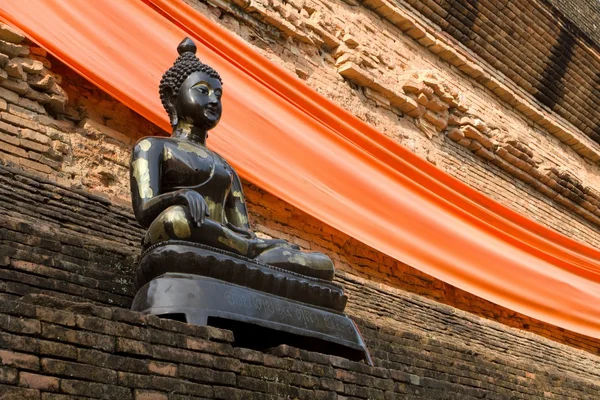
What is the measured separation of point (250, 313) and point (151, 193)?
851 millimetres

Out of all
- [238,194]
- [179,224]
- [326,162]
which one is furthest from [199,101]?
[326,162]

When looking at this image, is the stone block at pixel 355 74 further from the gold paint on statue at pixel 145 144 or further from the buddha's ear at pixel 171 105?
the gold paint on statue at pixel 145 144

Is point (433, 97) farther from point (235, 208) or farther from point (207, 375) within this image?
point (207, 375)

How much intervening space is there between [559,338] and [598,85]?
4131 millimetres

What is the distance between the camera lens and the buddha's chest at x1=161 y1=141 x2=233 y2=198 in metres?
5.02

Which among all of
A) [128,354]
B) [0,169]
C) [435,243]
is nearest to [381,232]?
[435,243]

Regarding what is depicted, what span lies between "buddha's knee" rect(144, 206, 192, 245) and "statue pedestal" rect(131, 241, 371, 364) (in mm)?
41

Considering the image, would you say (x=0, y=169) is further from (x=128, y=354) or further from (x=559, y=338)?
(x=559, y=338)

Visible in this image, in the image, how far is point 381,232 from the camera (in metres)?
8.38

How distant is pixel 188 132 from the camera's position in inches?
211

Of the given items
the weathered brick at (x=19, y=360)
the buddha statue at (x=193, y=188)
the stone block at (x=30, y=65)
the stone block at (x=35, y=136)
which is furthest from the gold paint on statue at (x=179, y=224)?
the stone block at (x=30, y=65)

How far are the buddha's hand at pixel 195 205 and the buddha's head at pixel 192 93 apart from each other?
887 mm

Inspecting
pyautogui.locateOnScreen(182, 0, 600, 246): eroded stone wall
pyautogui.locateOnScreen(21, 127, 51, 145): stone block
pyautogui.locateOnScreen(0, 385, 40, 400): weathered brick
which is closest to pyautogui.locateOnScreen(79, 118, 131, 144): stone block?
pyautogui.locateOnScreen(21, 127, 51, 145): stone block

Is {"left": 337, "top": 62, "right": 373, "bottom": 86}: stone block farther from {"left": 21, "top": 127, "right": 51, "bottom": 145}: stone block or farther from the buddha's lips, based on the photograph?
the buddha's lips
